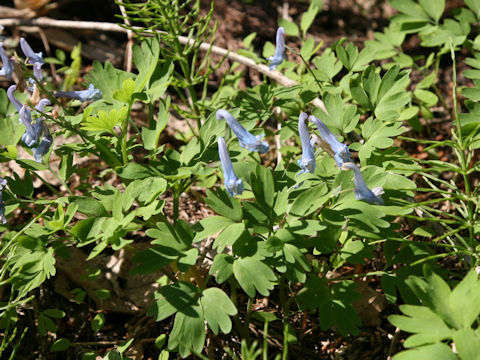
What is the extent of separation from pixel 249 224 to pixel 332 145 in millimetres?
520

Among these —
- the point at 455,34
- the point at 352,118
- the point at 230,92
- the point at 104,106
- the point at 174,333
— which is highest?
the point at 455,34

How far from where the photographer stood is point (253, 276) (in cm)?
177

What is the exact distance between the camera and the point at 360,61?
8.33ft

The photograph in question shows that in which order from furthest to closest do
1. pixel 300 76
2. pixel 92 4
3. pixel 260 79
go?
1. pixel 92 4
2. pixel 260 79
3. pixel 300 76

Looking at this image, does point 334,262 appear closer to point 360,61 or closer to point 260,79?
point 360,61

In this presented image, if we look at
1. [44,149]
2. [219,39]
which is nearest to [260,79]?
[219,39]

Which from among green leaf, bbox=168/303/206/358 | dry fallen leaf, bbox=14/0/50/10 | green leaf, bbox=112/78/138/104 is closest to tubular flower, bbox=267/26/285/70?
green leaf, bbox=112/78/138/104

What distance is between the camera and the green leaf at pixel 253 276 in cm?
176

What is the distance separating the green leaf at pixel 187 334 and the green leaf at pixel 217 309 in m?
0.04

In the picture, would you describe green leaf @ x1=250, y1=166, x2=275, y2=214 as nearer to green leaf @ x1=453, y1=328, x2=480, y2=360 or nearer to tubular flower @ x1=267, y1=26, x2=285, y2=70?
green leaf @ x1=453, y1=328, x2=480, y2=360

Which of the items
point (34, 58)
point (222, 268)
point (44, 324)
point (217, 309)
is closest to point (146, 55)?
point (34, 58)

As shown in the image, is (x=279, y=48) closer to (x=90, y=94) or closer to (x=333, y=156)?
(x=333, y=156)

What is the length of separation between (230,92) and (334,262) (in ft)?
5.07

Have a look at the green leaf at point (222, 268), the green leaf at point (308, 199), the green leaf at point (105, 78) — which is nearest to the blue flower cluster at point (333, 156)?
the green leaf at point (308, 199)
